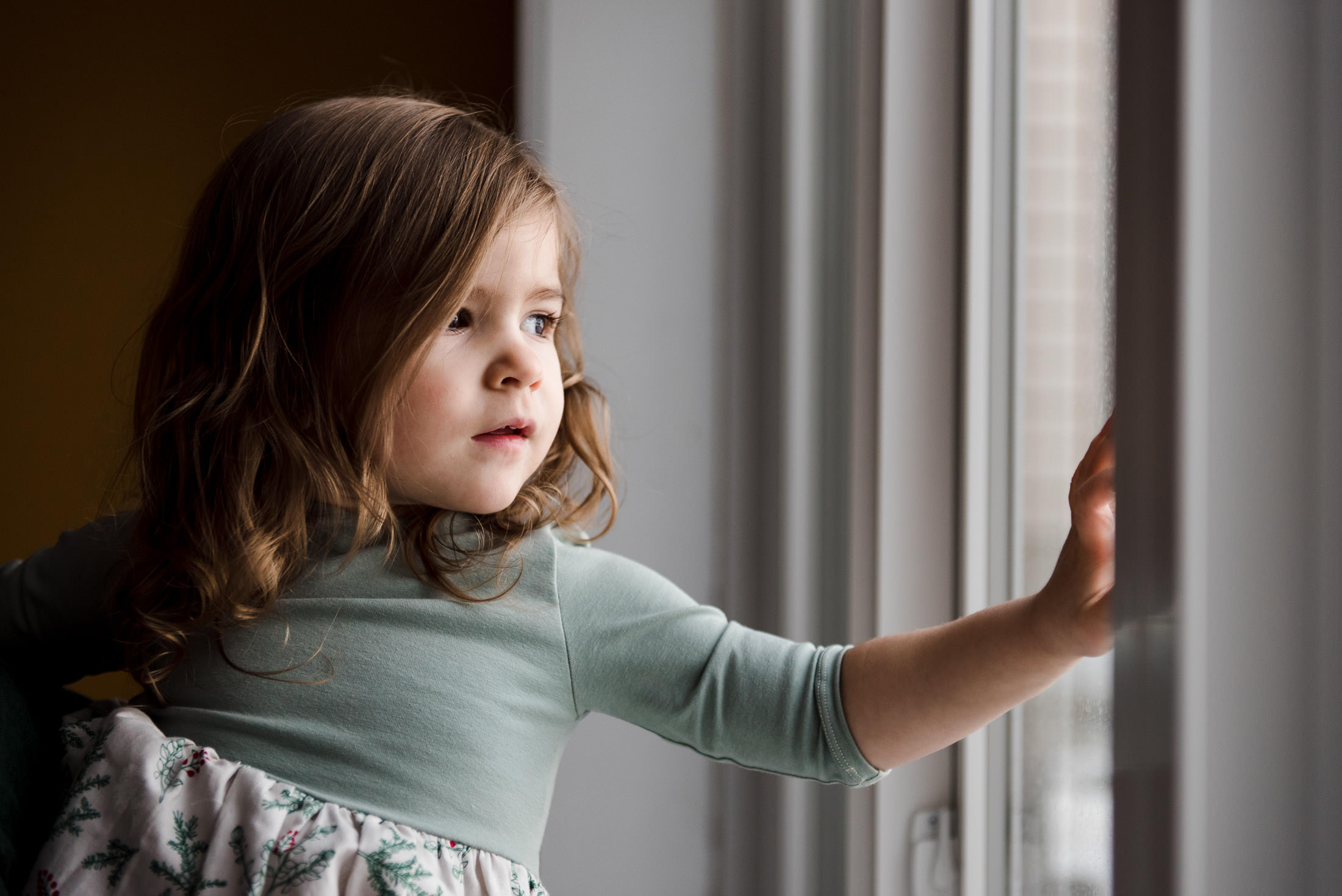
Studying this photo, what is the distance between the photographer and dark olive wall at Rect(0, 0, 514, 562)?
169 cm

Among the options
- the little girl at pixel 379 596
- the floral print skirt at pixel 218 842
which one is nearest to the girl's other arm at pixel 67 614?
the little girl at pixel 379 596

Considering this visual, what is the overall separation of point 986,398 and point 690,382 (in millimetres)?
290

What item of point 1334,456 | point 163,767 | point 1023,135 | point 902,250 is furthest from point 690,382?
point 1334,456

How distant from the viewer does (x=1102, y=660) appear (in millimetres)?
654

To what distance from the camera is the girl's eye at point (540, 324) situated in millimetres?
680

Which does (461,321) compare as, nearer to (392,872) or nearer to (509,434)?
(509,434)

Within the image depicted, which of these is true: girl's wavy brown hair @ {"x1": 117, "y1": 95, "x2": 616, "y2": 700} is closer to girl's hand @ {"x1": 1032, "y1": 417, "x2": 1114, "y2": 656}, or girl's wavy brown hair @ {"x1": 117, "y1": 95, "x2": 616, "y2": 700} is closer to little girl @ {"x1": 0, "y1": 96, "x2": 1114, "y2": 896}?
little girl @ {"x1": 0, "y1": 96, "x2": 1114, "y2": 896}

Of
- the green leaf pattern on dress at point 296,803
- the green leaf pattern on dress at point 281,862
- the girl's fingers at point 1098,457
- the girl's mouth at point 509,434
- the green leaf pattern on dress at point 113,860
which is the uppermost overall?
the girl's fingers at point 1098,457

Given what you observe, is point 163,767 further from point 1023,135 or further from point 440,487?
point 1023,135

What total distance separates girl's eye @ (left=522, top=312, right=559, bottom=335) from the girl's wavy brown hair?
2.5 inches

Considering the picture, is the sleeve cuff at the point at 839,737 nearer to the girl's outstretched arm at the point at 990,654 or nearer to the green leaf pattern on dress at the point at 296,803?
the girl's outstretched arm at the point at 990,654

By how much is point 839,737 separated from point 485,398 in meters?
0.30

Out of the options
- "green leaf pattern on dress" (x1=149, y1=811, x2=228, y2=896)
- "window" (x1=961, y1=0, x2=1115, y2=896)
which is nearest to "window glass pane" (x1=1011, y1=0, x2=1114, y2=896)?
"window" (x1=961, y1=0, x2=1115, y2=896)

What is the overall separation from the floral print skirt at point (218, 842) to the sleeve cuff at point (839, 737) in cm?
22
